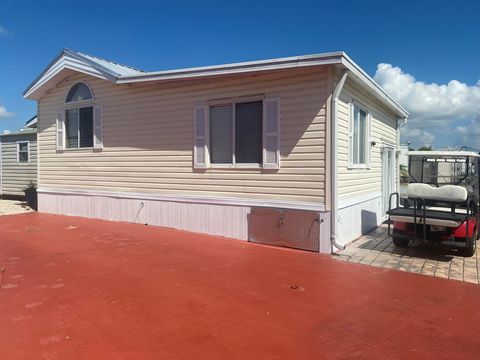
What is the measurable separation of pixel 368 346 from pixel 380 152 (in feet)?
26.4

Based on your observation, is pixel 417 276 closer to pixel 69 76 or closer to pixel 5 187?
pixel 69 76

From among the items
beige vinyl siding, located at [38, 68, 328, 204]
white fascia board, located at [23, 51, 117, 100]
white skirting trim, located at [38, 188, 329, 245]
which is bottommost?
white skirting trim, located at [38, 188, 329, 245]

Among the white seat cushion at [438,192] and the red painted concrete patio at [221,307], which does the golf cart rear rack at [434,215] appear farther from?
the red painted concrete patio at [221,307]

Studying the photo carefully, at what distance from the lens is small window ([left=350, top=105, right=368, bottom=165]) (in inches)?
323

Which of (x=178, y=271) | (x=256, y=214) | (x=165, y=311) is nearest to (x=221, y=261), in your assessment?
(x=178, y=271)

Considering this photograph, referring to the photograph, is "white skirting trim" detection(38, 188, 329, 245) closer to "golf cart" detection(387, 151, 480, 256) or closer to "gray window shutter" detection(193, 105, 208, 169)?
"gray window shutter" detection(193, 105, 208, 169)

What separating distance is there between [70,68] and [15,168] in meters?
7.77

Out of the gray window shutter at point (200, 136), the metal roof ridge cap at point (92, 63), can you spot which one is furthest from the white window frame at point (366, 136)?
the metal roof ridge cap at point (92, 63)

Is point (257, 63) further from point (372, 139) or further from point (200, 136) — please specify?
point (372, 139)

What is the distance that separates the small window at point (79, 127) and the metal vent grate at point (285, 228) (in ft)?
18.5

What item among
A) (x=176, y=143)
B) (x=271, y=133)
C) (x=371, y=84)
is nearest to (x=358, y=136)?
(x=371, y=84)

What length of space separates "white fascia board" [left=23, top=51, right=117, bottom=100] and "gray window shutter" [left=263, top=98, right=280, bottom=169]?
425 cm

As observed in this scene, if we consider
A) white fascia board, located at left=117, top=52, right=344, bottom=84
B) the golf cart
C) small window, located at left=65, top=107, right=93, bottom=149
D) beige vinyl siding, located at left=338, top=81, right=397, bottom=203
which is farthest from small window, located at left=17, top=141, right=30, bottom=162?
the golf cart

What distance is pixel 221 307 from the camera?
14.5 ft
